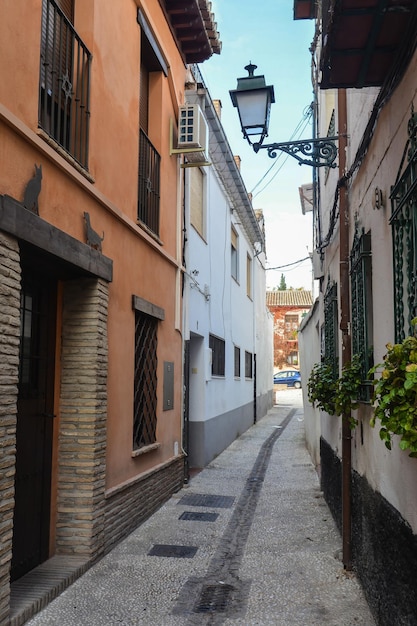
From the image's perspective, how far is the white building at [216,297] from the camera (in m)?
9.98

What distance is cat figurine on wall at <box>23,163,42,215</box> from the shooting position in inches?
163

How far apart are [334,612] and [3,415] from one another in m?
2.77

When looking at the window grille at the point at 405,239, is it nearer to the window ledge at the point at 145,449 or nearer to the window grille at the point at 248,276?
the window ledge at the point at 145,449

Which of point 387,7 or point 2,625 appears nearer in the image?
point 387,7

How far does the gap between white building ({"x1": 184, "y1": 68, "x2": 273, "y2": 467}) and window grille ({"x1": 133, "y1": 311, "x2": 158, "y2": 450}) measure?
1.59 m

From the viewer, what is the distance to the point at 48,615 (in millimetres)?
4148

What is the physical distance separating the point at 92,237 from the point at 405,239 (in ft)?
9.83

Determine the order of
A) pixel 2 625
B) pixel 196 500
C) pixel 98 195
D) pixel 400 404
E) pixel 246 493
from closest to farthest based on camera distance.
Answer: pixel 400 404 < pixel 2 625 < pixel 98 195 < pixel 196 500 < pixel 246 493

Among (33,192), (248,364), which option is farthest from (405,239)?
(248,364)

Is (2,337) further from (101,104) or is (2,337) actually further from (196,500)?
(196,500)

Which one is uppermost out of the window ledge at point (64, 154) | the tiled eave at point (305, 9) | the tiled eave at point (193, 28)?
the tiled eave at point (193, 28)

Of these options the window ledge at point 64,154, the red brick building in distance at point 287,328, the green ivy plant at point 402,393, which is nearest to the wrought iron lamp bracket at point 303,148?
the window ledge at point 64,154

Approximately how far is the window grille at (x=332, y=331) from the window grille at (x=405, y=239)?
137 inches

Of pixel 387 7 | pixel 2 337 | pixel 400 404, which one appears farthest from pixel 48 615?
pixel 387 7
